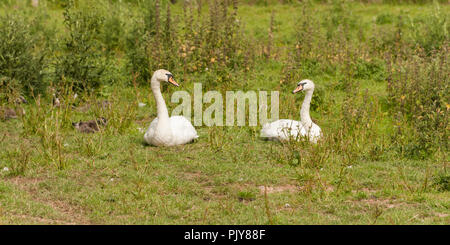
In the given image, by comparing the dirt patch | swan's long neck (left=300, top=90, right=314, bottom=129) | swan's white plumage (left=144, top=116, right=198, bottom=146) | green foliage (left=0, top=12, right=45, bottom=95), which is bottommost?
the dirt patch

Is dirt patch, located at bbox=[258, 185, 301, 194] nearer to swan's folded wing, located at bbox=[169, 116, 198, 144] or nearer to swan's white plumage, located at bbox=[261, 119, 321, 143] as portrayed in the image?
swan's white plumage, located at bbox=[261, 119, 321, 143]

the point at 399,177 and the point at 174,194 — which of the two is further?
the point at 399,177

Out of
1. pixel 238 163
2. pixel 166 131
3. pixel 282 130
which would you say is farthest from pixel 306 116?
pixel 166 131

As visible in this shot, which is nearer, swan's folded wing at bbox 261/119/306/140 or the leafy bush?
the leafy bush

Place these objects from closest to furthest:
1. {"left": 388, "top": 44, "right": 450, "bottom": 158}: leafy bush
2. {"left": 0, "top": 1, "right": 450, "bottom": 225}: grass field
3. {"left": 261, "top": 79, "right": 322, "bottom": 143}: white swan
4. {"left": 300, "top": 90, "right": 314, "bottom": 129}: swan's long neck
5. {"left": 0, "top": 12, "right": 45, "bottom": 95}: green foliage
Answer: {"left": 0, "top": 1, "right": 450, "bottom": 225}: grass field, {"left": 388, "top": 44, "right": 450, "bottom": 158}: leafy bush, {"left": 261, "top": 79, "right": 322, "bottom": 143}: white swan, {"left": 300, "top": 90, "right": 314, "bottom": 129}: swan's long neck, {"left": 0, "top": 12, "right": 45, "bottom": 95}: green foliage

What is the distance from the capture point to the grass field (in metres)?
6.82

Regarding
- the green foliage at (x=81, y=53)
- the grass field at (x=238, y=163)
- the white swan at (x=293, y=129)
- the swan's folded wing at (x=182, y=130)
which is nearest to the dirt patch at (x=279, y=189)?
the grass field at (x=238, y=163)

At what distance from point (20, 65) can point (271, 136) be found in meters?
5.40

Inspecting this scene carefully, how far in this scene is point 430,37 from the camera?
14500mm

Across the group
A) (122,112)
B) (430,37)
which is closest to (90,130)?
(122,112)

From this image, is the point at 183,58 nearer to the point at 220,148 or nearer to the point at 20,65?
the point at 20,65

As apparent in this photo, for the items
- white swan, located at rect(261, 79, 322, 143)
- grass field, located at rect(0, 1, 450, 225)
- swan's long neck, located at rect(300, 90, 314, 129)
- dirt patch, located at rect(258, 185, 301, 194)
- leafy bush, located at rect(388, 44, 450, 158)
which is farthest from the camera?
swan's long neck, located at rect(300, 90, 314, 129)

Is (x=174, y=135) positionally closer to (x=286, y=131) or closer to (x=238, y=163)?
(x=238, y=163)

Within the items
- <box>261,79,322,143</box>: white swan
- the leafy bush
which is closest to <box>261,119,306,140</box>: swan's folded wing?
<box>261,79,322,143</box>: white swan
